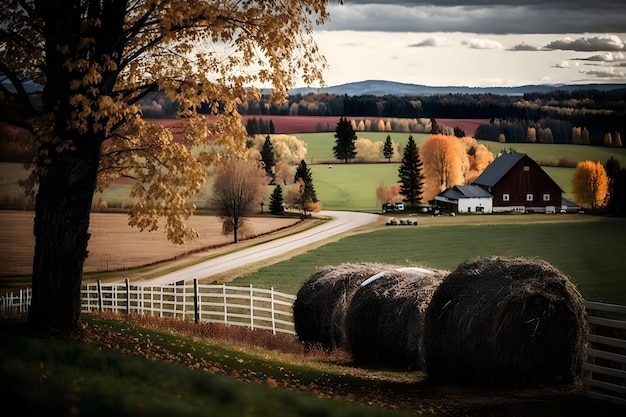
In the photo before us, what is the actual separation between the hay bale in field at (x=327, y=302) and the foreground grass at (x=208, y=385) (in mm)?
612

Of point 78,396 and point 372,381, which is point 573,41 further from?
point 78,396

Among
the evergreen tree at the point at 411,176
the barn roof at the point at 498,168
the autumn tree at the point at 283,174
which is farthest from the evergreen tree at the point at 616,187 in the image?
the autumn tree at the point at 283,174

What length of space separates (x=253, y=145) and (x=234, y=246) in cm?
326

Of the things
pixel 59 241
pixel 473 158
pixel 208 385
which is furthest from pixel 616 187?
pixel 208 385

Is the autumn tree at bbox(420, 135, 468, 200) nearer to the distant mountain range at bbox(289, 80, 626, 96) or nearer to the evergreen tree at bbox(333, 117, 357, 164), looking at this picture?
the distant mountain range at bbox(289, 80, 626, 96)

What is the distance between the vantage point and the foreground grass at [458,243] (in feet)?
70.3

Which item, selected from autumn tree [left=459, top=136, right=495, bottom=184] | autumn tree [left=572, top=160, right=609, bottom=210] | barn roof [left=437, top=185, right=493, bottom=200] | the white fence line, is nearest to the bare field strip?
the white fence line

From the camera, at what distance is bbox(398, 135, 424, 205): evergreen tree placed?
75.5 ft

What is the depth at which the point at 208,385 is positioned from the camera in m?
7.75

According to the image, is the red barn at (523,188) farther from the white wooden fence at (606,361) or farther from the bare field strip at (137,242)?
the white wooden fence at (606,361)

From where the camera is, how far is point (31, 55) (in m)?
13.4

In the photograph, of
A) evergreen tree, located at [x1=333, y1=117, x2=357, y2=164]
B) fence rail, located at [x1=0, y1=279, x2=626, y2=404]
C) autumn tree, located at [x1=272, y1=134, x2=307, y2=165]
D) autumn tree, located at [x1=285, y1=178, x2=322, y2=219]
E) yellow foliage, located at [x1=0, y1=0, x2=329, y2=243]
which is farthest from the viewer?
evergreen tree, located at [x1=333, y1=117, x2=357, y2=164]

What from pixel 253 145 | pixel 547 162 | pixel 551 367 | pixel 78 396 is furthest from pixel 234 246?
pixel 78 396

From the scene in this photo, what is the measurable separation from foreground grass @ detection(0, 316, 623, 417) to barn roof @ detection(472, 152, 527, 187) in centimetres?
950
